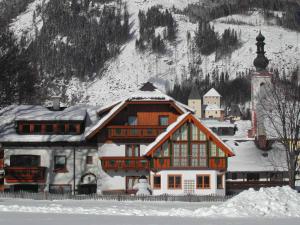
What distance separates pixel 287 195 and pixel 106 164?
21609mm

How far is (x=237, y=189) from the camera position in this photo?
60250 mm

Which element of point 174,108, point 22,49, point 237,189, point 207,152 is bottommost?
point 237,189

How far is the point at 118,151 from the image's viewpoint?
2063 inches

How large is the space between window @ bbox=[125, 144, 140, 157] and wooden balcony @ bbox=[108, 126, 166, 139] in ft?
2.91

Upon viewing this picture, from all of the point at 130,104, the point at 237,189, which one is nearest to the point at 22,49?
the point at 130,104

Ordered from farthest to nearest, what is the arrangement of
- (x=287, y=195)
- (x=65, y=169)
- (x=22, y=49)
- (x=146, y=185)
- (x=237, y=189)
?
1. (x=22, y=49)
2. (x=237, y=189)
3. (x=65, y=169)
4. (x=146, y=185)
5. (x=287, y=195)

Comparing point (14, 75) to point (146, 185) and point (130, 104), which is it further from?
point (146, 185)

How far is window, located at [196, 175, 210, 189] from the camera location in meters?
50.3

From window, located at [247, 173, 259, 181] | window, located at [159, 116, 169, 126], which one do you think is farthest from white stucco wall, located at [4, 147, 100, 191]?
window, located at [247, 173, 259, 181]

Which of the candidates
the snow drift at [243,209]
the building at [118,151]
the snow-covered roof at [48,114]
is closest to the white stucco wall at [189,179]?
the building at [118,151]

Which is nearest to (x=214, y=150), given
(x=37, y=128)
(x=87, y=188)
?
(x=87, y=188)

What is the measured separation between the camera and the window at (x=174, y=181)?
5019 cm

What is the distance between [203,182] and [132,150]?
6.52 meters

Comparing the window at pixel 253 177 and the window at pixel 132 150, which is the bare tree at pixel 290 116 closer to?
the window at pixel 253 177
